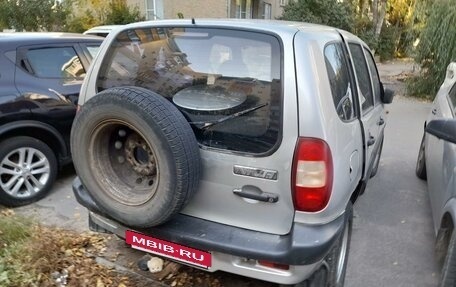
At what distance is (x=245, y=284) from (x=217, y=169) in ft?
3.79

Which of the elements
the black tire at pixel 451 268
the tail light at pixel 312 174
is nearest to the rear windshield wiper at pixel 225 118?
the tail light at pixel 312 174

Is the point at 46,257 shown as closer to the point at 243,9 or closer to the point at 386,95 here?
the point at 386,95

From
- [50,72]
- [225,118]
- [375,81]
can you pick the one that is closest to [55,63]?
[50,72]

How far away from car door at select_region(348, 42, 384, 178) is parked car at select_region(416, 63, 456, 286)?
46 centimetres

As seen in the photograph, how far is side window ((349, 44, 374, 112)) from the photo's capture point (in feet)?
10.9

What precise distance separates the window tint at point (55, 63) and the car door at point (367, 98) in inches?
122

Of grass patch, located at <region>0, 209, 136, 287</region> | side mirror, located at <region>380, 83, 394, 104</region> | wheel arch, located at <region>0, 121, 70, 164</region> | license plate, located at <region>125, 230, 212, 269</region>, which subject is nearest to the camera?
license plate, located at <region>125, 230, 212, 269</region>

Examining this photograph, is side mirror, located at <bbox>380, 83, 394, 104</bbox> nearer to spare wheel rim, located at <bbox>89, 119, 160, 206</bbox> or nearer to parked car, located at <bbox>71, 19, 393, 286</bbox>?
parked car, located at <bbox>71, 19, 393, 286</bbox>

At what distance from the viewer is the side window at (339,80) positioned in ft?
8.01

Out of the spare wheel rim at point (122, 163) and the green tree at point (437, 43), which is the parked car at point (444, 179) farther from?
the green tree at point (437, 43)

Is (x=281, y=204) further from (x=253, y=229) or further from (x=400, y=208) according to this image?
(x=400, y=208)

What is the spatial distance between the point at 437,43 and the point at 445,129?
355 inches

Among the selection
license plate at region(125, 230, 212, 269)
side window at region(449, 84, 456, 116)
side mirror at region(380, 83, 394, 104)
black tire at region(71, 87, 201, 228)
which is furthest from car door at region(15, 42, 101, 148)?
side window at region(449, 84, 456, 116)

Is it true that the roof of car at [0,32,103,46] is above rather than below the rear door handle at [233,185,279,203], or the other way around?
above
